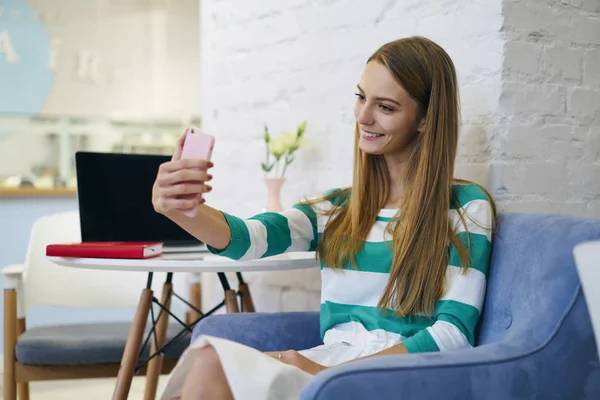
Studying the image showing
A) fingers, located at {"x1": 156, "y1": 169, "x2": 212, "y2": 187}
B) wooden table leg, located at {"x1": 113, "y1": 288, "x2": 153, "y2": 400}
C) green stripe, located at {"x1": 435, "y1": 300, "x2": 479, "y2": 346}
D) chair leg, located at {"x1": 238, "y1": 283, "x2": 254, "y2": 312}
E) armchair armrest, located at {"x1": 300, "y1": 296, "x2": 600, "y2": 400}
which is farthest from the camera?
chair leg, located at {"x1": 238, "y1": 283, "x2": 254, "y2": 312}

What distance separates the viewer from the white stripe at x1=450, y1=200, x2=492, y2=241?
151 centimetres

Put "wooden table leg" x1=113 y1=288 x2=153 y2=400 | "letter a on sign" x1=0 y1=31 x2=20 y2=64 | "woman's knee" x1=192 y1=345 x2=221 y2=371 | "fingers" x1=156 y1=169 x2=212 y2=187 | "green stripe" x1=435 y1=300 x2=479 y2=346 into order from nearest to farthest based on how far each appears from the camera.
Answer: "woman's knee" x1=192 y1=345 x2=221 y2=371
"fingers" x1=156 y1=169 x2=212 y2=187
"green stripe" x1=435 y1=300 x2=479 y2=346
"wooden table leg" x1=113 y1=288 x2=153 y2=400
"letter a on sign" x1=0 y1=31 x2=20 y2=64

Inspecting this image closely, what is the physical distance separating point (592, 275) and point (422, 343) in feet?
1.91

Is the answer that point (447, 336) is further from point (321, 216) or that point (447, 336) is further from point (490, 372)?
point (321, 216)

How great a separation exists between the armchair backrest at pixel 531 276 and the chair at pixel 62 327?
105cm

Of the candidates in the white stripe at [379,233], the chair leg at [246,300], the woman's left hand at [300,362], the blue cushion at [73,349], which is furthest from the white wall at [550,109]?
the blue cushion at [73,349]

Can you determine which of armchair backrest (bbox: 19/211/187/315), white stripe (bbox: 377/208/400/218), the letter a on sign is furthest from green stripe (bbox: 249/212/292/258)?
the letter a on sign

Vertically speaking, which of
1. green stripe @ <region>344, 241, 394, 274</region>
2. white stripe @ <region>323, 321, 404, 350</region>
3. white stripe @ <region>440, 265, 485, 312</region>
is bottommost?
white stripe @ <region>323, 321, 404, 350</region>

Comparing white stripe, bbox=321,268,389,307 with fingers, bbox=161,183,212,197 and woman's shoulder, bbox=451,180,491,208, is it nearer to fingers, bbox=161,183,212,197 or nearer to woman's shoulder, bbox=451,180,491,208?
woman's shoulder, bbox=451,180,491,208

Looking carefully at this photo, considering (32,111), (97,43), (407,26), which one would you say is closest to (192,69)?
(97,43)

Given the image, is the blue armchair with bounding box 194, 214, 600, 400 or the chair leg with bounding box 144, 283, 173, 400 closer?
the blue armchair with bounding box 194, 214, 600, 400

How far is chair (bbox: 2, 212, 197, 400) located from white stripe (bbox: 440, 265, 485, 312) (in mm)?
991

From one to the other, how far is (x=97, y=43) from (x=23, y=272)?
5.43ft

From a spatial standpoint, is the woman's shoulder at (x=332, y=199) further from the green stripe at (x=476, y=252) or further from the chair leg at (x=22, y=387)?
the chair leg at (x=22, y=387)
